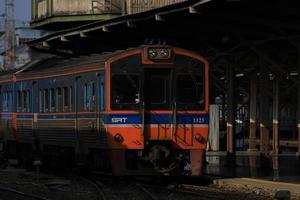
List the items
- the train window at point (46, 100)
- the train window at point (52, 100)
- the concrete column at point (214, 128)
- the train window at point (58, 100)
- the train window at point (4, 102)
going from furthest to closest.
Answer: the concrete column at point (214, 128) < the train window at point (4, 102) < the train window at point (46, 100) < the train window at point (52, 100) < the train window at point (58, 100)

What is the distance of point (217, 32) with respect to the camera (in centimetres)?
1816

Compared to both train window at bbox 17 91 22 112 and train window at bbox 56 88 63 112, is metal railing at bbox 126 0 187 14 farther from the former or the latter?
train window at bbox 56 88 63 112

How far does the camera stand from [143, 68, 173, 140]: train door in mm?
15055

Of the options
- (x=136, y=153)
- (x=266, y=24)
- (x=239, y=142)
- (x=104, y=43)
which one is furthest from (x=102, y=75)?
(x=239, y=142)

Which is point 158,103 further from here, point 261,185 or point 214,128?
point 214,128

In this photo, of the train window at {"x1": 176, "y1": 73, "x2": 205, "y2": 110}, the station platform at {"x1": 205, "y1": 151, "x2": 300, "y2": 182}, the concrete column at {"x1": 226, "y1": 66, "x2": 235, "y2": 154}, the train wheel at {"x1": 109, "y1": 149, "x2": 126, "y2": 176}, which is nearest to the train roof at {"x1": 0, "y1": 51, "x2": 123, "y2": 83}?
the train window at {"x1": 176, "y1": 73, "x2": 205, "y2": 110}

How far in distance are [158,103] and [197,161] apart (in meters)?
1.48

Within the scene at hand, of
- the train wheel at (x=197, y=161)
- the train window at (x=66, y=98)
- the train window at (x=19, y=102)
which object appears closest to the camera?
the train wheel at (x=197, y=161)

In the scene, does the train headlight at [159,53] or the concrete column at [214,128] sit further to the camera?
the concrete column at [214,128]

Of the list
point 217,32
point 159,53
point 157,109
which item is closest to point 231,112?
point 217,32

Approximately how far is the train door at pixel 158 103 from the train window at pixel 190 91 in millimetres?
235

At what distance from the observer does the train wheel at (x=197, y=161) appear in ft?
50.2

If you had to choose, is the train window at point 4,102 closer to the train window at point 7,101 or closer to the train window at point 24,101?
the train window at point 7,101

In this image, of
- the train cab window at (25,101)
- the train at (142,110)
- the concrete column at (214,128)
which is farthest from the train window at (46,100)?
the concrete column at (214,128)
